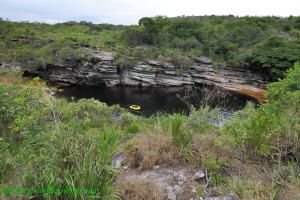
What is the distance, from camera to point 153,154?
197 inches

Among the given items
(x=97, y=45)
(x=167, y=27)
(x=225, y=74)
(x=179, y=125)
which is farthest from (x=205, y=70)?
(x=179, y=125)

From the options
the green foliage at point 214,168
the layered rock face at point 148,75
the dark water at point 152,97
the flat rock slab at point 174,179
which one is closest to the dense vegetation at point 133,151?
the green foliage at point 214,168

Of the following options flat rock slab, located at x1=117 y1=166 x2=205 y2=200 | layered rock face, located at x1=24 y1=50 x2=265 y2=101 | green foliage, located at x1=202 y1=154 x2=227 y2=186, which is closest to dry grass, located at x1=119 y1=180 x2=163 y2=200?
flat rock slab, located at x1=117 y1=166 x2=205 y2=200

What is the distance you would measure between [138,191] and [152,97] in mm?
28169

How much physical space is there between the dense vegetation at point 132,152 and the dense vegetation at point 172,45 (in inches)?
1198

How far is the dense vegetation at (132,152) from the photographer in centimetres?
334

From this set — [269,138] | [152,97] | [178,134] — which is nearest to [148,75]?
[152,97]

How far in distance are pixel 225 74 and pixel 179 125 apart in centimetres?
3652

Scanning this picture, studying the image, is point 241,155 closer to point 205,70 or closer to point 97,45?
point 205,70

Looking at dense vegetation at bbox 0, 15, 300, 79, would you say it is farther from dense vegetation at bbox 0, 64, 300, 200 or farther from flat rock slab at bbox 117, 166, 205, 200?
flat rock slab at bbox 117, 166, 205, 200

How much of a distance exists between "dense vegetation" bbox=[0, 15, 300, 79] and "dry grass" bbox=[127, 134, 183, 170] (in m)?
31.0

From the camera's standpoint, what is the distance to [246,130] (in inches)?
199

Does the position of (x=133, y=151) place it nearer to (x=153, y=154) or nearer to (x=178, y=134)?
(x=153, y=154)

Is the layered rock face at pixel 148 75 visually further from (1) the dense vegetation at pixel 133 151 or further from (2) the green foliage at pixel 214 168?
(2) the green foliage at pixel 214 168
